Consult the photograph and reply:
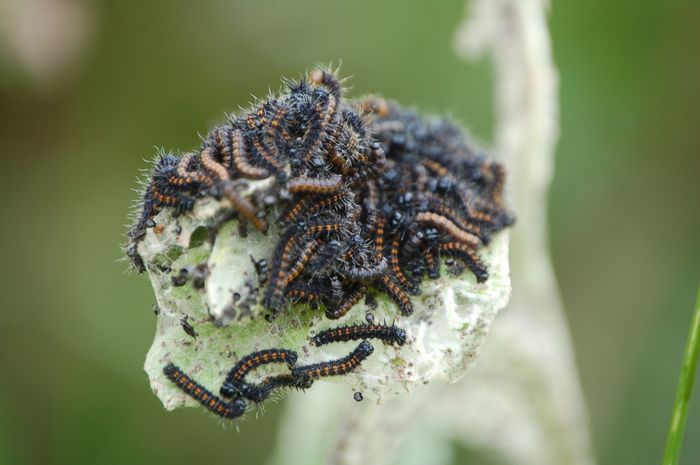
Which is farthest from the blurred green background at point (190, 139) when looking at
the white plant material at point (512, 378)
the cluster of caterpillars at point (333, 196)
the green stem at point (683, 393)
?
the green stem at point (683, 393)

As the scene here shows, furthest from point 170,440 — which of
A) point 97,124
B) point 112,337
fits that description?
point 97,124

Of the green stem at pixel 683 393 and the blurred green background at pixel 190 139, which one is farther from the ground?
the blurred green background at pixel 190 139

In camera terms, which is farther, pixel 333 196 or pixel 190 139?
pixel 190 139

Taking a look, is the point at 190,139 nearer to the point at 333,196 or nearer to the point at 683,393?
the point at 333,196

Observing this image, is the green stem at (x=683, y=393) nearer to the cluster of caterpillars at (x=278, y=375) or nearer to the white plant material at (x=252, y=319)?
the white plant material at (x=252, y=319)

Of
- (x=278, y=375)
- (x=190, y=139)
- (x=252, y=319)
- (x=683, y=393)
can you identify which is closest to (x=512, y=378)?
(x=683, y=393)
